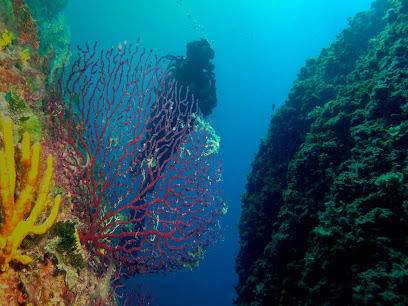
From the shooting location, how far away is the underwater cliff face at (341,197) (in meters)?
2.64

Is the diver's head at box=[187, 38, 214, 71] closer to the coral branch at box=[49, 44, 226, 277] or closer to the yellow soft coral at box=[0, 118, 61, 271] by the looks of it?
the coral branch at box=[49, 44, 226, 277]

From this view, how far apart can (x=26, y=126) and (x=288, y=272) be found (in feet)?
15.0

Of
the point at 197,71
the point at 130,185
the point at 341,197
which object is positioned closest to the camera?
the point at 341,197

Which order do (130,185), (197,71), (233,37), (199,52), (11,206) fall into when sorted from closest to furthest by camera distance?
(11,206), (130,185), (199,52), (197,71), (233,37)

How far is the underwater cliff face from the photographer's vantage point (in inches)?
104

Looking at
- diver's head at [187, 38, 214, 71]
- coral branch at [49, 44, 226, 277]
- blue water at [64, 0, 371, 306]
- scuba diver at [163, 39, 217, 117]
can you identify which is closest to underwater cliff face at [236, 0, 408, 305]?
coral branch at [49, 44, 226, 277]

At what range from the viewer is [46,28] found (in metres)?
12.0

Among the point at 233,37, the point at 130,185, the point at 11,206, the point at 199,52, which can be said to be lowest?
the point at 11,206

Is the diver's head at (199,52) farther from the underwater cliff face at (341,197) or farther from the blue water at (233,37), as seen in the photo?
the blue water at (233,37)

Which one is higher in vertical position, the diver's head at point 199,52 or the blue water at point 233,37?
the blue water at point 233,37

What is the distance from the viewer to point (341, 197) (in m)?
3.56

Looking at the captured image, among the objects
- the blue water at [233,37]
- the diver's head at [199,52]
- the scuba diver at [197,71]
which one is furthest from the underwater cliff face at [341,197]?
the blue water at [233,37]

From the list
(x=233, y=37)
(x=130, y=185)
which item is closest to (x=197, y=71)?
(x=130, y=185)

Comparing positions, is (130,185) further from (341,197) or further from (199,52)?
(199,52)
